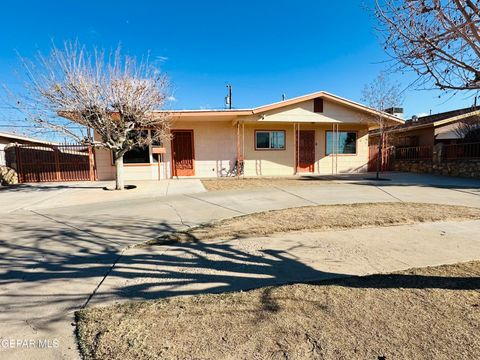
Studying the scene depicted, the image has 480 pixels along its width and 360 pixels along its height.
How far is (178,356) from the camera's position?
1896 millimetres

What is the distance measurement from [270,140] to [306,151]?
2.35m

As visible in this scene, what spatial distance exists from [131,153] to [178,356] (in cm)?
1336

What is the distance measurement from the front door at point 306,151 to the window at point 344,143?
3.32 feet

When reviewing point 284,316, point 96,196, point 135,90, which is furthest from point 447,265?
point 135,90

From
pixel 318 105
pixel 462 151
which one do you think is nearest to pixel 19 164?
pixel 318 105

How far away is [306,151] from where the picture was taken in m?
16.1

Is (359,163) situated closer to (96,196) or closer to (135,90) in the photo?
(135,90)

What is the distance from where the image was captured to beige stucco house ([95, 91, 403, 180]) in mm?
13930

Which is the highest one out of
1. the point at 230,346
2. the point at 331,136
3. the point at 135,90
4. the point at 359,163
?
the point at 135,90

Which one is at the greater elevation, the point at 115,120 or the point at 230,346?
the point at 115,120

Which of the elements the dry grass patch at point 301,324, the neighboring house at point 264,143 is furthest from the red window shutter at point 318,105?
the dry grass patch at point 301,324

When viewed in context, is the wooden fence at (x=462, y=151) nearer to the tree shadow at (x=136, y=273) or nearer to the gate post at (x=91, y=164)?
the tree shadow at (x=136, y=273)

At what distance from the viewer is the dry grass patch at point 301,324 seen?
1.94m

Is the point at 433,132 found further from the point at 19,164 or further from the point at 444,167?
the point at 19,164
